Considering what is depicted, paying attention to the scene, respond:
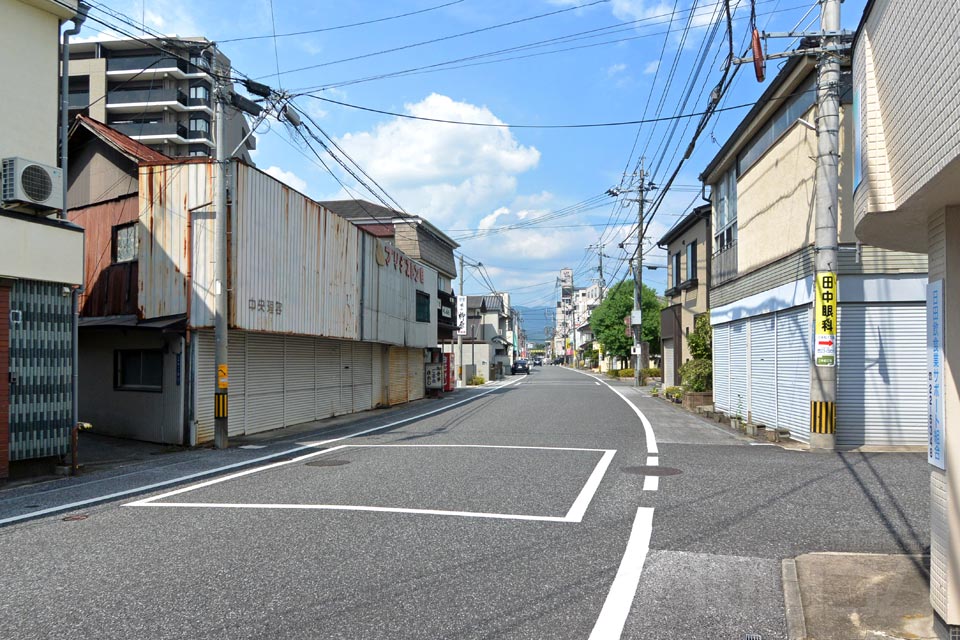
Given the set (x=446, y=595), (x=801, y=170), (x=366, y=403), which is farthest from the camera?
(x=366, y=403)

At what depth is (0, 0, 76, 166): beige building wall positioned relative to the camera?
10875 millimetres

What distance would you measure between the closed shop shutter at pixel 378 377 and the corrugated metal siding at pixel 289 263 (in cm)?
376

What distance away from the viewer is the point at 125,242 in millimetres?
16094

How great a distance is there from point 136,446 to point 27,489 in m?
5.05

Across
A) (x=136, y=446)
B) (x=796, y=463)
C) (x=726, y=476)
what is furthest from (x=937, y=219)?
(x=136, y=446)

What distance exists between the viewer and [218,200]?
14547 mm

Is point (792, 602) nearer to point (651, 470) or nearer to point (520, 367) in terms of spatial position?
point (651, 470)

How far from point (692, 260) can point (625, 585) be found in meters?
30.5

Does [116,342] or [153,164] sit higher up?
[153,164]

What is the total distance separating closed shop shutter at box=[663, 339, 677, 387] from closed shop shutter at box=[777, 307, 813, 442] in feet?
70.8

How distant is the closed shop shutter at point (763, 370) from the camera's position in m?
16.5

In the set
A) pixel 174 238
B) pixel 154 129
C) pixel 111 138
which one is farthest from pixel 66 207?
pixel 154 129

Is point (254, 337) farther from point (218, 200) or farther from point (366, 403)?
point (366, 403)

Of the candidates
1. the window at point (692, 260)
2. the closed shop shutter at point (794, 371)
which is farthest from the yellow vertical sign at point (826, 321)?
the window at point (692, 260)
